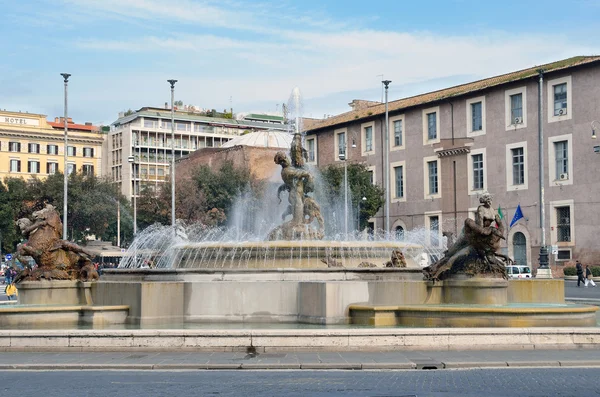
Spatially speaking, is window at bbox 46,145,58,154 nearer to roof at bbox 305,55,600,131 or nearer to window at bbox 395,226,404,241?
roof at bbox 305,55,600,131

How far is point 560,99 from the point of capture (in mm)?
52125

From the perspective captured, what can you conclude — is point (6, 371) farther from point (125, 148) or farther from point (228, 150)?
point (125, 148)

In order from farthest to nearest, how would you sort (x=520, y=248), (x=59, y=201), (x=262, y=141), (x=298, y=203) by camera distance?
(x=262, y=141) < (x=59, y=201) < (x=520, y=248) < (x=298, y=203)

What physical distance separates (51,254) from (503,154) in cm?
4122

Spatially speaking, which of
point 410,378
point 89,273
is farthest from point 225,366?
point 89,273

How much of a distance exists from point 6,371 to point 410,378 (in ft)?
18.7

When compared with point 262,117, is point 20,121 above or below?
below

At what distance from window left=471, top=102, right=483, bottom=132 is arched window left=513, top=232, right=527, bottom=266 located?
25.3 ft

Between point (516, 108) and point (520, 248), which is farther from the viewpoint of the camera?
point (516, 108)

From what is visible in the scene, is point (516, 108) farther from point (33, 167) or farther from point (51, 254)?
point (33, 167)

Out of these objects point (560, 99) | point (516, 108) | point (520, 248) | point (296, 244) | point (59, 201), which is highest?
point (560, 99)

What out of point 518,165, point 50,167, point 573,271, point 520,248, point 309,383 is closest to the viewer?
point 309,383

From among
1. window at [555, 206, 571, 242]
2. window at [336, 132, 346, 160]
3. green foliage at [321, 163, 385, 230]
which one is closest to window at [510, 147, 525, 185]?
window at [555, 206, 571, 242]

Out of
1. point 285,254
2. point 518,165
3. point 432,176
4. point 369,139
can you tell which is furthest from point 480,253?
point 369,139
